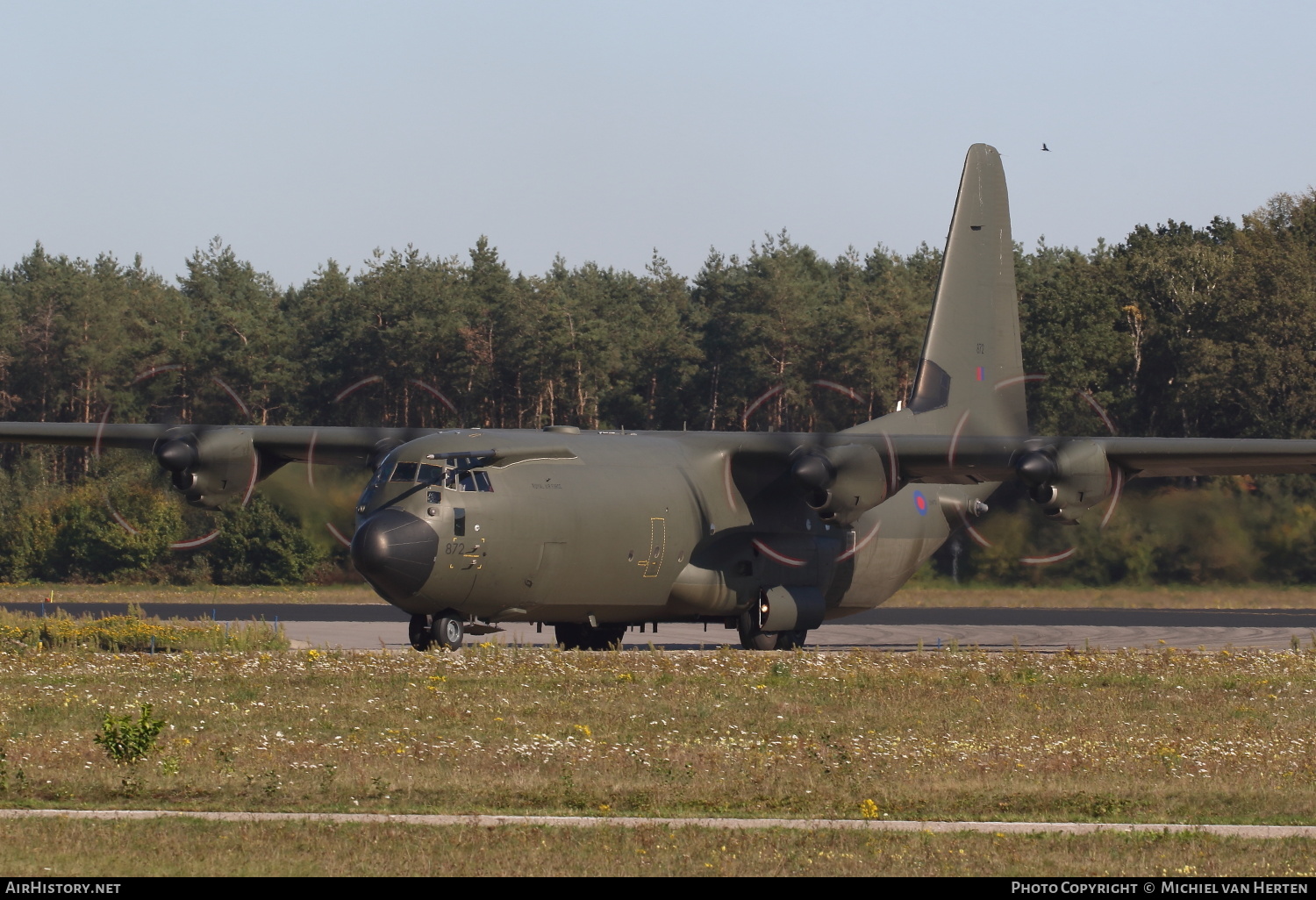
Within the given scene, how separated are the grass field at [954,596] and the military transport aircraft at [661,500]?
38.2 feet

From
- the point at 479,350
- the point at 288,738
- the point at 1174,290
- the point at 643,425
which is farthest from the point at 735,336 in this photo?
the point at 288,738

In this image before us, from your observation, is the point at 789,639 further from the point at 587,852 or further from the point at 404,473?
the point at 587,852

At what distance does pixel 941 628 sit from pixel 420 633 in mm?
15991

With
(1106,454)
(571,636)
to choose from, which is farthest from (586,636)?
(1106,454)

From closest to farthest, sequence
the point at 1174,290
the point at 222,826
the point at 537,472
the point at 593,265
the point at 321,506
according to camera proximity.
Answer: the point at 222,826
the point at 537,472
the point at 321,506
the point at 1174,290
the point at 593,265

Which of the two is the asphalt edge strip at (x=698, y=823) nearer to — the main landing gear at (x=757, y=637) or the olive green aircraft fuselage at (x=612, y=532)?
the olive green aircraft fuselage at (x=612, y=532)

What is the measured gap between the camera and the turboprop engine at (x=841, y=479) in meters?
26.7

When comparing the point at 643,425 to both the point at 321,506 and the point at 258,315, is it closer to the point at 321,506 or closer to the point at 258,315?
the point at 258,315

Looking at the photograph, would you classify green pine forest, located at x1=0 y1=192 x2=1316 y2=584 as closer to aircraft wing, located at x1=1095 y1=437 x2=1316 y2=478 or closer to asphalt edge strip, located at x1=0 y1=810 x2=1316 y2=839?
aircraft wing, located at x1=1095 y1=437 x2=1316 y2=478

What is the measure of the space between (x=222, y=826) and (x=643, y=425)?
5832cm

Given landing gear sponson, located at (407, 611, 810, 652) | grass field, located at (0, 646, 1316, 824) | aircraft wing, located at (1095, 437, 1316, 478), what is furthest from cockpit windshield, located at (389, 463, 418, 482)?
aircraft wing, located at (1095, 437, 1316, 478)

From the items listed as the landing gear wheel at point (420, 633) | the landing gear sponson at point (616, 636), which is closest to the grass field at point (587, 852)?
the landing gear wheel at point (420, 633)

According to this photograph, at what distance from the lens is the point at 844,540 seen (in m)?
30.4

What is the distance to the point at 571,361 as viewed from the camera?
66188 millimetres
